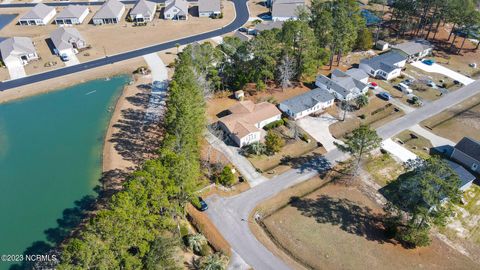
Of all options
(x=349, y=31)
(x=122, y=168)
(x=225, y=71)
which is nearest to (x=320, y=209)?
(x=122, y=168)

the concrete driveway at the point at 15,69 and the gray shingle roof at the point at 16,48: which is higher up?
the gray shingle roof at the point at 16,48

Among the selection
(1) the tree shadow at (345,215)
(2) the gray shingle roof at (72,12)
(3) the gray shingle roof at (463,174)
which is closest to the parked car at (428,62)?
(3) the gray shingle roof at (463,174)

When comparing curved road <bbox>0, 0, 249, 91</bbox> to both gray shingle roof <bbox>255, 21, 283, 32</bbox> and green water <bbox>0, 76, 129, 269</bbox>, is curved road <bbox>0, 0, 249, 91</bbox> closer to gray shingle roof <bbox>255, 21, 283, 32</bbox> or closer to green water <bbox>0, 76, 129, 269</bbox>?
green water <bbox>0, 76, 129, 269</bbox>

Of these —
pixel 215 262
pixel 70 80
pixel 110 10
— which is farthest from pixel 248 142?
pixel 110 10

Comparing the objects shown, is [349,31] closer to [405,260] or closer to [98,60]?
[405,260]

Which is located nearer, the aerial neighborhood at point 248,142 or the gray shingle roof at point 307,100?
the aerial neighborhood at point 248,142

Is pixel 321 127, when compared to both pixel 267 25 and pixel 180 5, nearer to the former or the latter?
pixel 267 25

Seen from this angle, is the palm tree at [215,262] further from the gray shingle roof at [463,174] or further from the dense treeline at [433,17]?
the dense treeline at [433,17]
